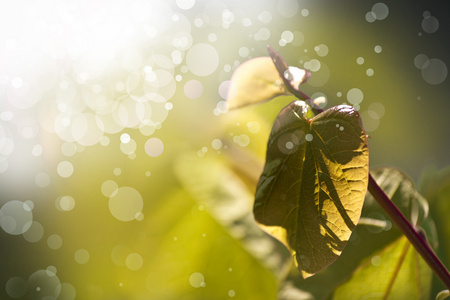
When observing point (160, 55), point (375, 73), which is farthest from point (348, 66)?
point (160, 55)

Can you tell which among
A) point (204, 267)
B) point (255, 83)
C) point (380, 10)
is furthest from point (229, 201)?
point (380, 10)

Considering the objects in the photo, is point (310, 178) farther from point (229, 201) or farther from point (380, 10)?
point (380, 10)

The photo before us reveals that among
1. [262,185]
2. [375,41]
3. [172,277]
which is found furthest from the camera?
[375,41]

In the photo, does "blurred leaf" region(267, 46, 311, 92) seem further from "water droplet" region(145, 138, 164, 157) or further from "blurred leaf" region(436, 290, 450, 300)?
"water droplet" region(145, 138, 164, 157)

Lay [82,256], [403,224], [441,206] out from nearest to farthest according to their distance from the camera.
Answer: [403,224], [441,206], [82,256]

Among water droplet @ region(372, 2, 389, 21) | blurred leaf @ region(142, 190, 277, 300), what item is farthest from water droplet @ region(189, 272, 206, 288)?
water droplet @ region(372, 2, 389, 21)

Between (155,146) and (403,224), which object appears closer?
(403,224)

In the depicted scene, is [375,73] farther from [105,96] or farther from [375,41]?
[105,96]
